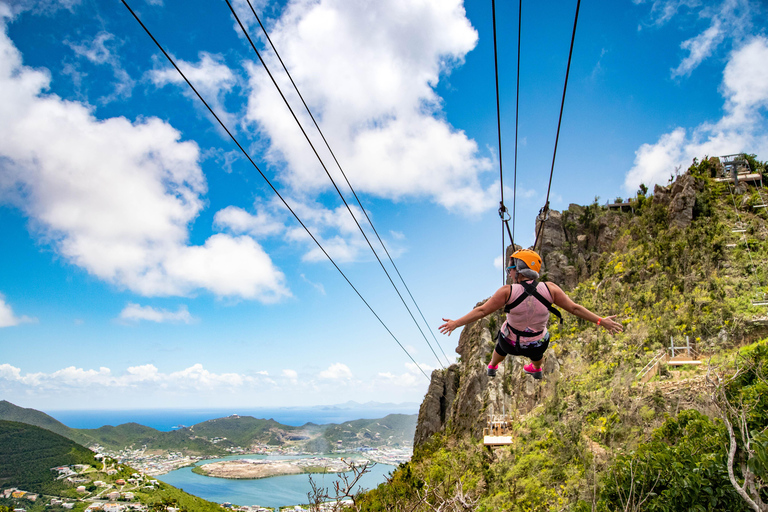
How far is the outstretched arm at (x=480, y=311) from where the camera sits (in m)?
4.20

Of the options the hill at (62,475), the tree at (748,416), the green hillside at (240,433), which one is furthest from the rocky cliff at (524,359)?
the green hillside at (240,433)

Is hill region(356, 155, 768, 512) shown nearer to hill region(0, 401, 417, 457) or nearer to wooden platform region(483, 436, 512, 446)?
wooden platform region(483, 436, 512, 446)

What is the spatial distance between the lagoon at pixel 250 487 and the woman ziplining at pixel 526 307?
101 m

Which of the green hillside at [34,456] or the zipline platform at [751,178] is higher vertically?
the zipline platform at [751,178]

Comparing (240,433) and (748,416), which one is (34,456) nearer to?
(240,433)

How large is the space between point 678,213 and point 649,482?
22784 millimetres

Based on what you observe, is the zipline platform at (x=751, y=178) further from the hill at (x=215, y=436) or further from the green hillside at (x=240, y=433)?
the green hillside at (x=240, y=433)

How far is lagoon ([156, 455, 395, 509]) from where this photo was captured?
315 ft

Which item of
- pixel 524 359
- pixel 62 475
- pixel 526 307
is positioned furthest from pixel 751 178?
pixel 62 475

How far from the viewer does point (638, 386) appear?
13.1 metres

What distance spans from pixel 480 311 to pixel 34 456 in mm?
128257

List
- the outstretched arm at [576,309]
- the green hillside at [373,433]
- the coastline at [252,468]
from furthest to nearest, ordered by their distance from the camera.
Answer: the green hillside at [373,433]
the coastline at [252,468]
the outstretched arm at [576,309]

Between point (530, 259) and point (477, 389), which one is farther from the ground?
point (530, 259)

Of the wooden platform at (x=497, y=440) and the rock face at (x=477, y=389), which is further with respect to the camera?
the rock face at (x=477, y=389)
